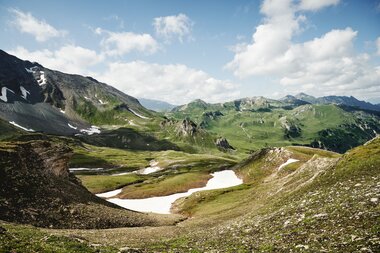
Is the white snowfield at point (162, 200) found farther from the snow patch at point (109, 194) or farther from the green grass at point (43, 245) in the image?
the green grass at point (43, 245)

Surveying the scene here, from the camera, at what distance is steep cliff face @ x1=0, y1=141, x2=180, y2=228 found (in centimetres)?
4356

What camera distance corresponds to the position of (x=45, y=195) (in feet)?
163

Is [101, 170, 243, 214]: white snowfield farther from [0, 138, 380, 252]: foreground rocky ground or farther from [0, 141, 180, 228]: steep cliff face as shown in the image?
[0, 138, 380, 252]: foreground rocky ground

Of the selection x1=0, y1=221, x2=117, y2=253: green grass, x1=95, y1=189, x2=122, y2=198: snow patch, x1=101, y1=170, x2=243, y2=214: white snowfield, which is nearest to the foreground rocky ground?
x1=0, y1=221, x2=117, y2=253: green grass

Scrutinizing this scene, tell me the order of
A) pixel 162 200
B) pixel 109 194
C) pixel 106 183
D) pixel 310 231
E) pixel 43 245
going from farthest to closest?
pixel 106 183 < pixel 109 194 < pixel 162 200 < pixel 43 245 < pixel 310 231

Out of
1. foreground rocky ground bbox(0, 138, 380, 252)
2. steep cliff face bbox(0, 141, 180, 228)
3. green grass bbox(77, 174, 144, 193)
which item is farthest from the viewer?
green grass bbox(77, 174, 144, 193)

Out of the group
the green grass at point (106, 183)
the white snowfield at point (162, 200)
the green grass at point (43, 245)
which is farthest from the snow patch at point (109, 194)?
the green grass at point (43, 245)

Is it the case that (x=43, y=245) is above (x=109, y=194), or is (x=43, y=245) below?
above

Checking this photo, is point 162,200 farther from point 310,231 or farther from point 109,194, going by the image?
point 310,231

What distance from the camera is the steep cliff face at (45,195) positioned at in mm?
43562

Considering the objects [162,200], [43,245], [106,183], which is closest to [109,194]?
[106,183]

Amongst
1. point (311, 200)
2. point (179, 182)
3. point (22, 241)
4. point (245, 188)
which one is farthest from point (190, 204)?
point (22, 241)

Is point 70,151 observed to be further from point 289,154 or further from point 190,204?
point 289,154

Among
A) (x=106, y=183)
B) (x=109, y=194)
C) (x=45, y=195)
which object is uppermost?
(x=45, y=195)
